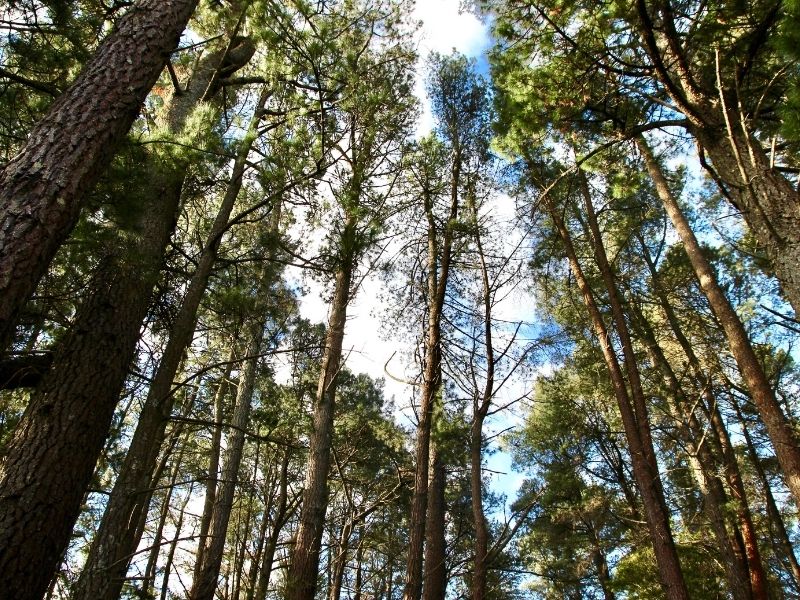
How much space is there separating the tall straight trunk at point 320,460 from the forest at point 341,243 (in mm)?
28

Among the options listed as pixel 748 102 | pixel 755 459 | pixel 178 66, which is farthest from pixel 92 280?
pixel 755 459

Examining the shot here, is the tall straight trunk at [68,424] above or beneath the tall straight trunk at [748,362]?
beneath

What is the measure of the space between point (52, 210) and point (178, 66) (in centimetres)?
510

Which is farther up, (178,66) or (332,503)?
(178,66)

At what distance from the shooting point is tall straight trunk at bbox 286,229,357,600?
4578mm

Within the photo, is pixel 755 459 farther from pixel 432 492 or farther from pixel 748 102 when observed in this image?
pixel 748 102

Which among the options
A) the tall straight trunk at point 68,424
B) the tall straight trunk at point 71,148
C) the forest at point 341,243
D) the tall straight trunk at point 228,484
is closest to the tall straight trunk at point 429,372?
the forest at point 341,243

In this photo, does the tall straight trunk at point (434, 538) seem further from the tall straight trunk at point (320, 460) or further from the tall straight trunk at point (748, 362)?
the tall straight trunk at point (748, 362)

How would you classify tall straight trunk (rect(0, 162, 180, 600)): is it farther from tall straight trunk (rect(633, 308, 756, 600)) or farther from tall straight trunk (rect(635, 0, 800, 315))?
tall straight trunk (rect(633, 308, 756, 600))

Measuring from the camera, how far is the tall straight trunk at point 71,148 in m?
2.12

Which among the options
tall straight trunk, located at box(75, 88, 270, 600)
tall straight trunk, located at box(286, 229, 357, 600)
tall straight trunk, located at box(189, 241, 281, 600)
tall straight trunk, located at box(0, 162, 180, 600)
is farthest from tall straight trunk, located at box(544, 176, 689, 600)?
tall straight trunk, located at box(0, 162, 180, 600)

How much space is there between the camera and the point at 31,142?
2.48 meters

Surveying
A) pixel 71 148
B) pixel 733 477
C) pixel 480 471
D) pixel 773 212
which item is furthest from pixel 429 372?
pixel 733 477

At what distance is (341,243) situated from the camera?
4953mm
